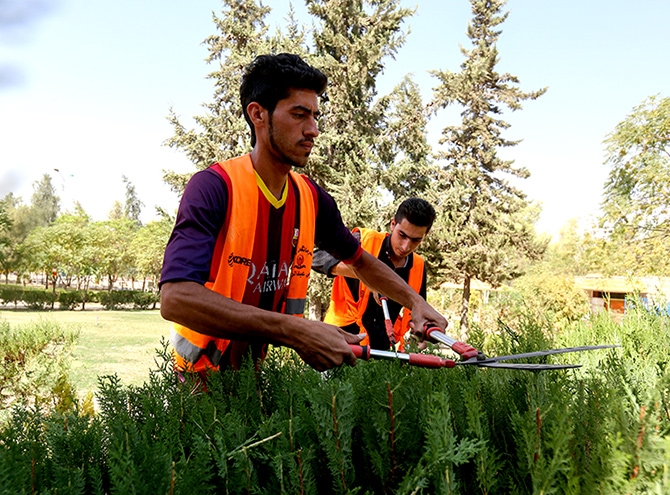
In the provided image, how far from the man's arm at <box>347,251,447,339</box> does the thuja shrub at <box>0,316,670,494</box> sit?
790mm

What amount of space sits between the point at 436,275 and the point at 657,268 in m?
10.7

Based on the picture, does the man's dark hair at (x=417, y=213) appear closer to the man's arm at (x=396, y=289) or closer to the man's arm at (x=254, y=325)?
the man's arm at (x=396, y=289)

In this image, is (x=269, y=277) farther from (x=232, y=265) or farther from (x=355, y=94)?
(x=355, y=94)

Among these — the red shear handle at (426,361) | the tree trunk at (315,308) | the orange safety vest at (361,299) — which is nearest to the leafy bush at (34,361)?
the orange safety vest at (361,299)

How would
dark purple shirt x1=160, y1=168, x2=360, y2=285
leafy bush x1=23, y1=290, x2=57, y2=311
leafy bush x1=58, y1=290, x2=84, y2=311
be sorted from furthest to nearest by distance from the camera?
1. leafy bush x1=58, y1=290, x2=84, y2=311
2. leafy bush x1=23, y1=290, x2=57, y2=311
3. dark purple shirt x1=160, y1=168, x2=360, y2=285

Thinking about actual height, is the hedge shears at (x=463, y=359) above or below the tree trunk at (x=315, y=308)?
below

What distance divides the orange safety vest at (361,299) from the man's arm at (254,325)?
9.21ft

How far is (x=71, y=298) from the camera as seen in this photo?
47500mm

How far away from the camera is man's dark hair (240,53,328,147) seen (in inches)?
91.4

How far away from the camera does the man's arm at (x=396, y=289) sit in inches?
98.1

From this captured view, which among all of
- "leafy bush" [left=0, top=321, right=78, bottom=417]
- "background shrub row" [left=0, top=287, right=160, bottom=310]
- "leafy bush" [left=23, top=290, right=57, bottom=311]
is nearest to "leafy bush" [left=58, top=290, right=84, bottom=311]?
"background shrub row" [left=0, top=287, right=160, bottom=310]

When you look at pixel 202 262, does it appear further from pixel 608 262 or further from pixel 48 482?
pixel 608 262

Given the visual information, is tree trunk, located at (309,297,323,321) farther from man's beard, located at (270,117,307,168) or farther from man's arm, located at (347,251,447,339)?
man's beard, located at (270,117,307,168)

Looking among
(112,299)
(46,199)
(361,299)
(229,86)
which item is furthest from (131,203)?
(361,299)
